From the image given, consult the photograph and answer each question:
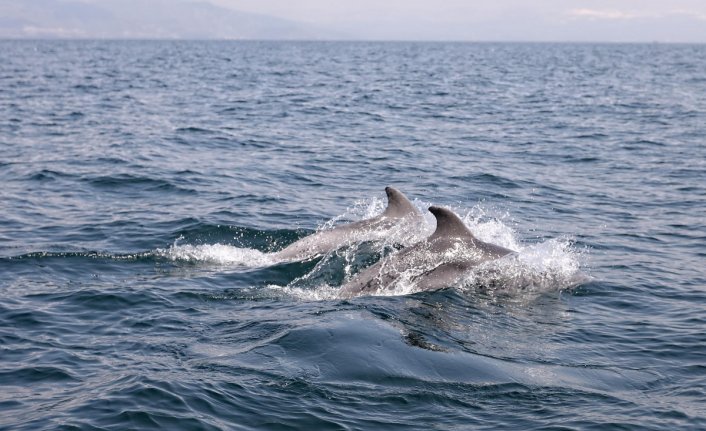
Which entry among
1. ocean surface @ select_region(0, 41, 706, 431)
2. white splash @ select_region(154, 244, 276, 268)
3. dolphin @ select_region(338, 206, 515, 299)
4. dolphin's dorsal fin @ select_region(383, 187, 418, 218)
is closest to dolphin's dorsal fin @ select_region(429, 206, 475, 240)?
dolphin @ select_region(338, 206, 515, 299)

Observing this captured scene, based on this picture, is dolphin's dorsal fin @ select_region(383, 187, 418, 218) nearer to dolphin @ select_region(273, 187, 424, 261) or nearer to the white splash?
dolphin @ select_region(273, 187, 424, 261)

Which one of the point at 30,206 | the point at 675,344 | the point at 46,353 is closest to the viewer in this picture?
the point at 46,353

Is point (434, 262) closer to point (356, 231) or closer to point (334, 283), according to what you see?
point (334, 283)

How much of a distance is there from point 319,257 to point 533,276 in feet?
13.4

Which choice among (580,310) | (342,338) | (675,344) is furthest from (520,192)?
(342,338)

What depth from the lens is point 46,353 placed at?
38.6 feet

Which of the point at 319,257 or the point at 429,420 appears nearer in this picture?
the point at 429,420

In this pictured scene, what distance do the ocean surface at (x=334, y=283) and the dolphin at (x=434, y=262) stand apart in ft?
1.03

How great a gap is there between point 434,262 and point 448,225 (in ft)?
2.13

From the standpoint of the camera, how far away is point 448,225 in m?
14.7

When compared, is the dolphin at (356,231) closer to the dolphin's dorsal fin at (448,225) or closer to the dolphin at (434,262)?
the dolphin at (434,262)

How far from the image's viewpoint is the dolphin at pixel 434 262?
14.7m

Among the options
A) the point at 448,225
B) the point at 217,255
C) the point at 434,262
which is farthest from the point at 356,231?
the point at 448,225

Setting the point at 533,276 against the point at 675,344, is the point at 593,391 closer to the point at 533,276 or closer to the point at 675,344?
the point at 675,344
